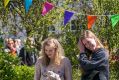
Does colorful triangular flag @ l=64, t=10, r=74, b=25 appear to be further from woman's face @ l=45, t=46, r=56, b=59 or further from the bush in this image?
woman's face @ l=45, t=46, r=56, b=59

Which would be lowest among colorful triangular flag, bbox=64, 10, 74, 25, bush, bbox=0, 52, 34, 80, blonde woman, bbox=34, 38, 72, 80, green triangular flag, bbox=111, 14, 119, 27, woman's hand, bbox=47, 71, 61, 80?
bush, bbox=0, 52, 34, 80

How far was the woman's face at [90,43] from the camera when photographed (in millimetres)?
5168

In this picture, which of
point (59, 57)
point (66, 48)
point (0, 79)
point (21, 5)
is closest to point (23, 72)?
point (0, 79)

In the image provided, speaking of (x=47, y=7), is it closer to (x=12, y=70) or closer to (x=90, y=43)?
(x=12, y=70)

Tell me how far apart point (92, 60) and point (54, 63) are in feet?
1.85

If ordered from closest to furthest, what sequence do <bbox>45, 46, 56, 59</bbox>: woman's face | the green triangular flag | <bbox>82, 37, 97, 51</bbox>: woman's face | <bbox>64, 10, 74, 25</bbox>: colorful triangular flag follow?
<bbox>82, 37, 97, 51</bbox>: woman's face → <bbox>45, 46, 56, 59</bbox>: woman's face → the green triangular flag → <bbox>64, 10, 74, 25</bbox>: colorful triangular flag

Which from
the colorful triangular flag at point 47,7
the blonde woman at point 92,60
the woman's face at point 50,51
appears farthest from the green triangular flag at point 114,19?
the woman's face at point 50,51

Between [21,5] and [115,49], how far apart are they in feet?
10.1

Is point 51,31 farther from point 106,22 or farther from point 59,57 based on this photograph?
point 59,57

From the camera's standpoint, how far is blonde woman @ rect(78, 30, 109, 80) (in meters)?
5.08

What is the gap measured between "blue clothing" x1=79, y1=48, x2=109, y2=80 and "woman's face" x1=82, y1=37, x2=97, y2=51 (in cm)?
8

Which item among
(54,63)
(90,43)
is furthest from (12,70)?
(90,43)

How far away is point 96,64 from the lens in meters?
5.06

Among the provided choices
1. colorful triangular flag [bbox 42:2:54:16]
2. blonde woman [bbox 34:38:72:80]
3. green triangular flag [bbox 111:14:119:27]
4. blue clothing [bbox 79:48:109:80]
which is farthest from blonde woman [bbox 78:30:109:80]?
colorful triangular flag [bbox 42:2:54:16]
